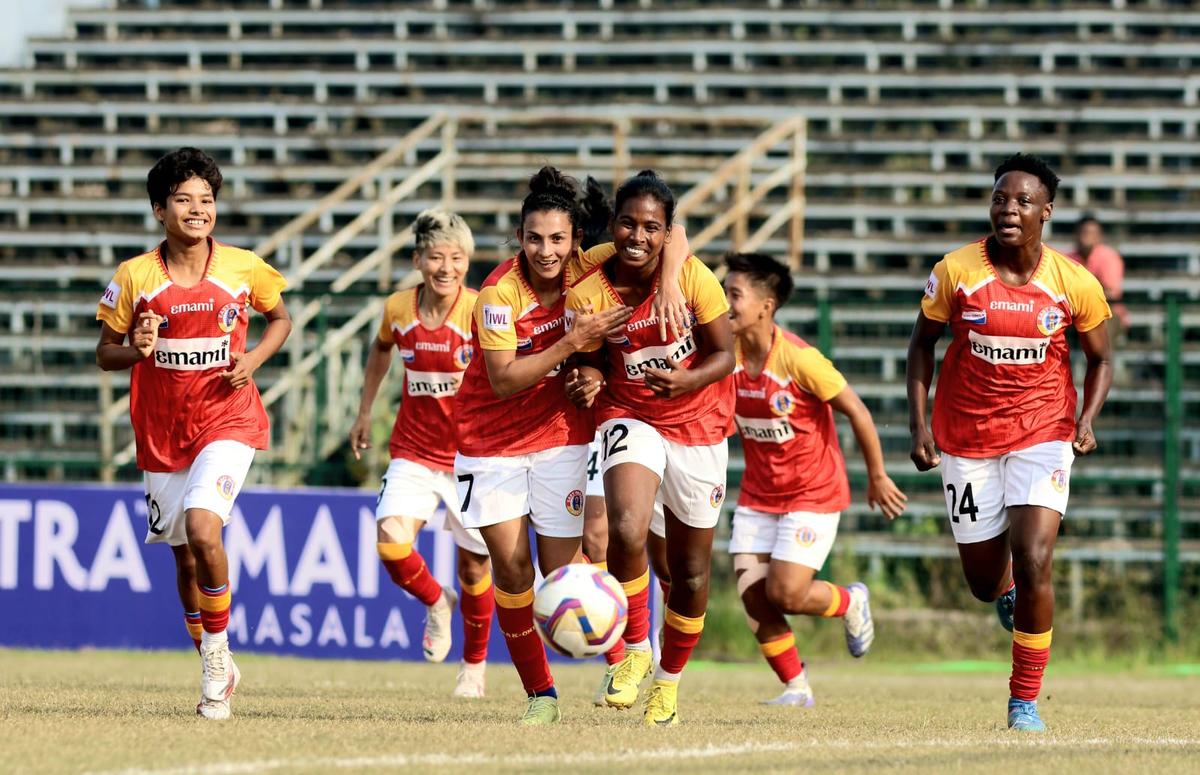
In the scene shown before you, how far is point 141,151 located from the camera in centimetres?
1928

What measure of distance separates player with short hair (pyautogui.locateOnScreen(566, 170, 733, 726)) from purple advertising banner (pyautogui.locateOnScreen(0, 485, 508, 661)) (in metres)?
4.96

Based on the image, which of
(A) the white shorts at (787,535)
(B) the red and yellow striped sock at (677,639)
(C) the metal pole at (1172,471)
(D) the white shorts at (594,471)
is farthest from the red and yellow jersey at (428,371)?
(C) the metal pole at (1172,471)

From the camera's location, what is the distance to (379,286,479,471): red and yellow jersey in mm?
9117

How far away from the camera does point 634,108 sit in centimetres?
1902

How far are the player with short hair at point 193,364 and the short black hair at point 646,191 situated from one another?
175cm

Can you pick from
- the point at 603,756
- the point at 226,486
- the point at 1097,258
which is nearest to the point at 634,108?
the point at 1097,258

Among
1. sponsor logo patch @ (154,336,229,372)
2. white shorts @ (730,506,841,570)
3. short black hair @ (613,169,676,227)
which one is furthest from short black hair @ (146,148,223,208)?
white shorts @ (730,506,841,570)

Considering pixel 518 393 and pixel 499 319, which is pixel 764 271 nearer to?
pixel 518 393

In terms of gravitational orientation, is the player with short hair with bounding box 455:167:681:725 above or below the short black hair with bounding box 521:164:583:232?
below

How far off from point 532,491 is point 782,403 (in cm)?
244

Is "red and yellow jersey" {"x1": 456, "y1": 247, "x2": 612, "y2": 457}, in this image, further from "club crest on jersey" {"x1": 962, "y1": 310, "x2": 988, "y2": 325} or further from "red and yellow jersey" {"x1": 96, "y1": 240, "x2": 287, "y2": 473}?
"club crest on jersey" {"x1": 962, "y1": 310, "x2": 988, "y2": 325}

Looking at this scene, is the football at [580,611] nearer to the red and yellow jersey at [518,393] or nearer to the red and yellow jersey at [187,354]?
the red and yellow jersey at [518,393]

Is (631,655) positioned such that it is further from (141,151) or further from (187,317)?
(141,151)

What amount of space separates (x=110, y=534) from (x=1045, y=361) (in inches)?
291
